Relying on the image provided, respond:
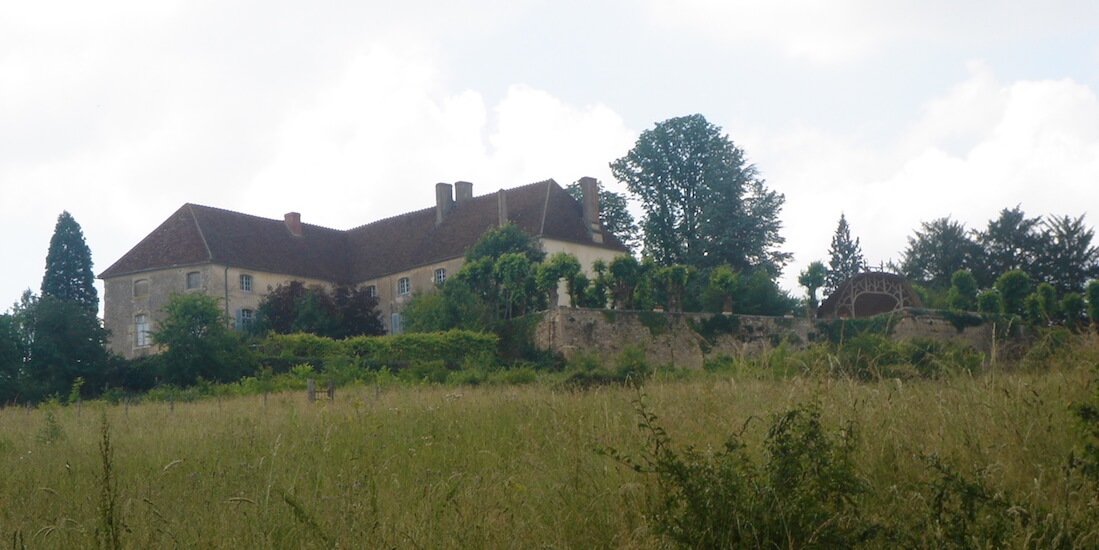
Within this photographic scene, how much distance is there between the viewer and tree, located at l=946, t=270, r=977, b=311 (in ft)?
145

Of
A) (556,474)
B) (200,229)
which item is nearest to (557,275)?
(200,229)

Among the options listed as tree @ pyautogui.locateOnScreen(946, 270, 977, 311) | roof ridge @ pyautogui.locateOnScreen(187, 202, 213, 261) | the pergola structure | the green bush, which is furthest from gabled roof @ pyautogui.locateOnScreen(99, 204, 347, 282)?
the green bush

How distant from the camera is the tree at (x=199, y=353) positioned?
35375 millimetres

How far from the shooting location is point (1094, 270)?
172 ft

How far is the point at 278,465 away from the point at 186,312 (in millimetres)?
30601

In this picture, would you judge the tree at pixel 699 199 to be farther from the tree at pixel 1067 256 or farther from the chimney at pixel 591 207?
the tree at pixel 1067 256

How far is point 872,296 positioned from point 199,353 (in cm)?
2572

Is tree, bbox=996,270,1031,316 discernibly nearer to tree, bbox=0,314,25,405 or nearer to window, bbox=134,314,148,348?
tree, bbox=0,314,25,405

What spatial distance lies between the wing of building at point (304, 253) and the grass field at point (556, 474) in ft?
130

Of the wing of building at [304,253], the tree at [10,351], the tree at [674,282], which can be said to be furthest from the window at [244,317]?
the tree at [674,282]

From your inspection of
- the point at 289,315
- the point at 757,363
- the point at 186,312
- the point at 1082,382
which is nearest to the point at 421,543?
the point at 757,363

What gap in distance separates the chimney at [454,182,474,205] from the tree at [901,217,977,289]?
2340 centimetres

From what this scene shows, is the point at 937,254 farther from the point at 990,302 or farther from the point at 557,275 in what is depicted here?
the point at 557,275

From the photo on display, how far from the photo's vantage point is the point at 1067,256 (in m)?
53.4
